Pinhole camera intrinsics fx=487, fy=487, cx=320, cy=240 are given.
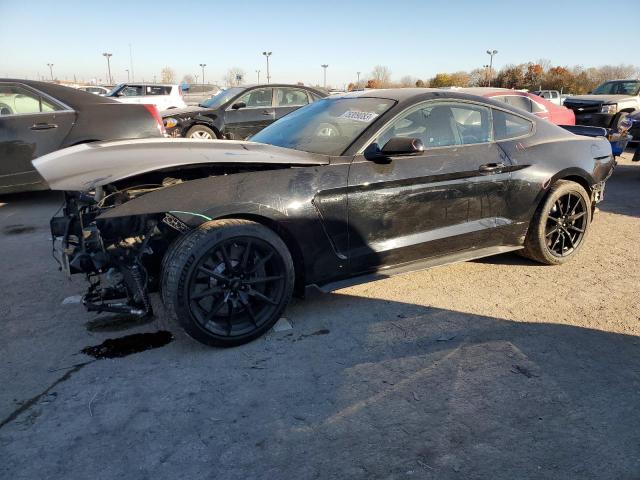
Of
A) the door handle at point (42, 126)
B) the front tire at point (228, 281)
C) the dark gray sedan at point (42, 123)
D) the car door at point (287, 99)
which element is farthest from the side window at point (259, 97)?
the front tire at point (228, 281)

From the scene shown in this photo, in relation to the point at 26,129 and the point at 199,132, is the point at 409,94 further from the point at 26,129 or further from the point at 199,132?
the point at 199,132

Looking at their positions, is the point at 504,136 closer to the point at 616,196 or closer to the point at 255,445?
the point at 255,445

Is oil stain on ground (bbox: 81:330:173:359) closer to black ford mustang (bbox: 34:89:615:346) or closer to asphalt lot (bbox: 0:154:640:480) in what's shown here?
asphalt lot (bbox: 0:154:640:480)

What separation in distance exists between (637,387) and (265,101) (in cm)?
960

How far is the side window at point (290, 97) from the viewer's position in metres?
11.0

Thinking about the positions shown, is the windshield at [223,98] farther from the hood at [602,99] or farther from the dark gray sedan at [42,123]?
the hood at [602,99]

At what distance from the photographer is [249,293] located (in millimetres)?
3074

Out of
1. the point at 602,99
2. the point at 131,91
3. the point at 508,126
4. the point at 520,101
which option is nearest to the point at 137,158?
the point at 508,126

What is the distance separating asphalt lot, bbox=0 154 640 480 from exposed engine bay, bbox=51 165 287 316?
1.12ft

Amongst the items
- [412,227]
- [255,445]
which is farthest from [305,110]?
[255,445]

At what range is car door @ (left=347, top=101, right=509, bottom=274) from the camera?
11.2ft

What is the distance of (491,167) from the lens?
12.8 feet

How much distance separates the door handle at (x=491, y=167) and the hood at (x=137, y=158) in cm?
133

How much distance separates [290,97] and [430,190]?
818 cm
